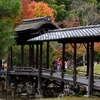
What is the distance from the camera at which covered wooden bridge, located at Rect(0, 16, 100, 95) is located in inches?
567

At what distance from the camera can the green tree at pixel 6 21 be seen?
492 inches

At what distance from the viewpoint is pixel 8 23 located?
12.8m

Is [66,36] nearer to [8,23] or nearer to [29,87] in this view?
[8,23]

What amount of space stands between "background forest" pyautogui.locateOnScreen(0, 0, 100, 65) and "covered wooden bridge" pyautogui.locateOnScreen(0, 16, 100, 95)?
2089mm

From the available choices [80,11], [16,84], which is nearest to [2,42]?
[16,84]

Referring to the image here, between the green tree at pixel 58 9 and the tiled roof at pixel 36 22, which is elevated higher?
the green tree at pixel 58 9

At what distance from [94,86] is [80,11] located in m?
29.3

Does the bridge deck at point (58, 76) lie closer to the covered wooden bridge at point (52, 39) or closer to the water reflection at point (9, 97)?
the covered wooden bridge at point (52, 39)

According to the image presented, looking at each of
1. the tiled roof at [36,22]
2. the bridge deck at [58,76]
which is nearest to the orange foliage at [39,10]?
the tiled roof at [36,22]

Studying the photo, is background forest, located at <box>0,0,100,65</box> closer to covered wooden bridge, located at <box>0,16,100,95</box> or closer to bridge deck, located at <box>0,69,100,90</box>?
covered wooden bridge, located at <box>0,16,100,95</box>

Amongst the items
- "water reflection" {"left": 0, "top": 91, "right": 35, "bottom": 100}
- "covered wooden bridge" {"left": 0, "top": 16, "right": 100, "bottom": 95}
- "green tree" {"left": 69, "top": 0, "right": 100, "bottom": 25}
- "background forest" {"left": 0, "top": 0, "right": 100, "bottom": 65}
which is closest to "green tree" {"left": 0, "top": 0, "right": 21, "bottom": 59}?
"background forest" {"left": 0, "top": 0, "right": 100, "bottom": 65}

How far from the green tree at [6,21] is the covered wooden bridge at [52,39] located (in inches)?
128

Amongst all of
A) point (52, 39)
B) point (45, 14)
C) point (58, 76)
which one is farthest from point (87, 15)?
point (52, 39)

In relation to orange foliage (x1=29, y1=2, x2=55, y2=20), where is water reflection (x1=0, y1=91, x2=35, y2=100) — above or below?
below
